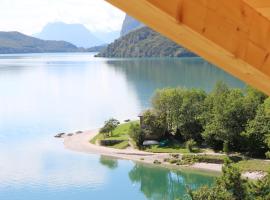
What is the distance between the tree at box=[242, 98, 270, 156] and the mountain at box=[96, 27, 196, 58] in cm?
9124

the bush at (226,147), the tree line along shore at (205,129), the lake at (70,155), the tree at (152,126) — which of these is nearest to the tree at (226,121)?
the tree line along shore at (205,129)

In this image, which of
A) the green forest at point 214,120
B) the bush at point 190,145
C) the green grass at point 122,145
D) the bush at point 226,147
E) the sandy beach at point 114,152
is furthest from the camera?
the green grass at point 122,145

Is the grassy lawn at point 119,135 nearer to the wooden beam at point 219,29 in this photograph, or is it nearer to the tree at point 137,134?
the tree at point 137,134

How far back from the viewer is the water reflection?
22500 mm

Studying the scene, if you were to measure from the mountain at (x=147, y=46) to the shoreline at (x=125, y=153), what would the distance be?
8458cm

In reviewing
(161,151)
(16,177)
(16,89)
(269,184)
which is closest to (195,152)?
(161,151)

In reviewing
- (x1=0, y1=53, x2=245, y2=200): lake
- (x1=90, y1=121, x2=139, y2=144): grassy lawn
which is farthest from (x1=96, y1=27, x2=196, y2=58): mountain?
(x1=90, y1=121, x2=139, y2=144): grassy lawn

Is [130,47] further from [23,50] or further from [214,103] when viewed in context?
[214,103]

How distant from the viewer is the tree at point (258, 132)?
2512 centimetres

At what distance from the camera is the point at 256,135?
2555cm

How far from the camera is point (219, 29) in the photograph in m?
1.11

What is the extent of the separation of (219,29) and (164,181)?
23.3m

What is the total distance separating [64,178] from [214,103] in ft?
33.5

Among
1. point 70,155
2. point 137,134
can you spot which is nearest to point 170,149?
point 137,134
